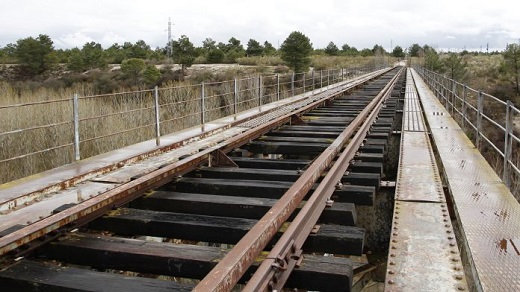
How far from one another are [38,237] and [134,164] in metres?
3.45

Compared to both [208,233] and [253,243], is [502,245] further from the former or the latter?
[208,233]

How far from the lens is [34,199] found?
5.34 metres

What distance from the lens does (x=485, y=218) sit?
4.40m

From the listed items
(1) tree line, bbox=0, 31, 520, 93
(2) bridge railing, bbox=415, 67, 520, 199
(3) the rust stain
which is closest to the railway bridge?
(3) the rust stain

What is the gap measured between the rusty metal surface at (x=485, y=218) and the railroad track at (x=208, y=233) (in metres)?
0.84

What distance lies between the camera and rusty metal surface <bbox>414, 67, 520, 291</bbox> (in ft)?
10.6

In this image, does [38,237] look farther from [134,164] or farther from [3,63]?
[3,63]

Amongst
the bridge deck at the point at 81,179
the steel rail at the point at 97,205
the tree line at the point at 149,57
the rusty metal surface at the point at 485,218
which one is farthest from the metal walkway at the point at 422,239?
the tree line at the point at 149,57

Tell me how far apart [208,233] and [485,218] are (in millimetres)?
2414

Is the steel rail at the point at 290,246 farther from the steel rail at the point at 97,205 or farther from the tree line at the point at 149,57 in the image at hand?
the tree line at the point at 149,57

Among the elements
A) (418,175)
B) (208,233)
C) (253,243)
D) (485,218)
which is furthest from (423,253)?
(418,175)

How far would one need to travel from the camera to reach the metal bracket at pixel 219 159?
6617 mm

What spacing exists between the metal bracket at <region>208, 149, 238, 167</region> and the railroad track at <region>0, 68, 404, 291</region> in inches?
0.6

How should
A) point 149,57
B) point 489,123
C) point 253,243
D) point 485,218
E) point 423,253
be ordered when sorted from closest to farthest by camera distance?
point 253,243 → point 423,253 → point 485,218 → point 489,123 → point 149,57
